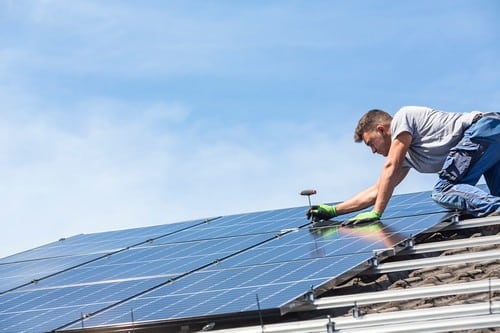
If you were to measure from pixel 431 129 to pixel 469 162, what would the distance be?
670 millimetres

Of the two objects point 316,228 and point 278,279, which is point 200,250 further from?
point 278,279

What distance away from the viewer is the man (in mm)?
13273

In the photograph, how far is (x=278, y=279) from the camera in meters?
11.2

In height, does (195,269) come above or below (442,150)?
below

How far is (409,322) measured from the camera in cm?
919

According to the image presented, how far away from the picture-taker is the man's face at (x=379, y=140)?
13.8 meters

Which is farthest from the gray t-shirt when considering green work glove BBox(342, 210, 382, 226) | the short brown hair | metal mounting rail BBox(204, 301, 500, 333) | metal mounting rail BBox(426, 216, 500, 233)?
metal mounting rail BBox(204, 301, 500, 333)

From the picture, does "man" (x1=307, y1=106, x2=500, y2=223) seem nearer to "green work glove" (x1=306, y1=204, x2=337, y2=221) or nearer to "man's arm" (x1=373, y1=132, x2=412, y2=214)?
"man's arm" (x1=373, y1=132, x2=412, y2=214)

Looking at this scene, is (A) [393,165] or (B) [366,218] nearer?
(A) [393,165]

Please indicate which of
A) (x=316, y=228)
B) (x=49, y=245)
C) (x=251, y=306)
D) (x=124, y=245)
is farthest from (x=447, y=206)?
(x=49, y=245)

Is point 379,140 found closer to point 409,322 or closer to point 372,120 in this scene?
point 372,120

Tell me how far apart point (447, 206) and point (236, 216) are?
18.7ft

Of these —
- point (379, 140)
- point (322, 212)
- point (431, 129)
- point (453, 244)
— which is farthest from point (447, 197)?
point (322, 212)

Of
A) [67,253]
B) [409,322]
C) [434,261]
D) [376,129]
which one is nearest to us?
[409,322]
